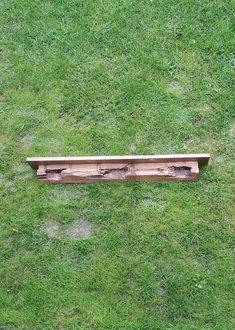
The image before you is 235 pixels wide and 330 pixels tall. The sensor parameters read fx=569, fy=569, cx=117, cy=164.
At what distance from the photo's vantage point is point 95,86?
16.6 feet

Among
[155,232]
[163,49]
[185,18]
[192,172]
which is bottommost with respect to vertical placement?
[155,232]

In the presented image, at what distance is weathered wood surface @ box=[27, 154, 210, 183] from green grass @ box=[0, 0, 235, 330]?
0.28ft

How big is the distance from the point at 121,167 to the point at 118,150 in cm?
25

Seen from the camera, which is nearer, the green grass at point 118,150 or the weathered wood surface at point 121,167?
the green grass at point 118,150

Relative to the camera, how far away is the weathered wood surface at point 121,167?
4508mm

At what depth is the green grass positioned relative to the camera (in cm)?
420

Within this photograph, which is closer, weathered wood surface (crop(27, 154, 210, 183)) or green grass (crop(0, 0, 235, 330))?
green grass (crop(0, 0, 235, 330))

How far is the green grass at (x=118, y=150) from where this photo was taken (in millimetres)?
4199

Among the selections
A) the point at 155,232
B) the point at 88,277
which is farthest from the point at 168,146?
the point at 88,277

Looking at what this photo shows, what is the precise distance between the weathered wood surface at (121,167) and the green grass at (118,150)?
3.4 inches

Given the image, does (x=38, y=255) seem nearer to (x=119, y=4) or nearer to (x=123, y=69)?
(x=123, y=69)

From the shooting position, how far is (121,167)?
14.9 feet

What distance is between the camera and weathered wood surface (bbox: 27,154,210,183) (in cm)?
451

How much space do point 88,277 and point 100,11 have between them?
259cm
